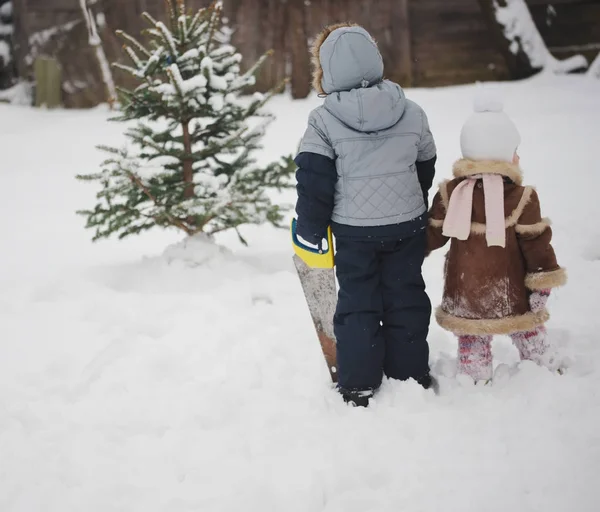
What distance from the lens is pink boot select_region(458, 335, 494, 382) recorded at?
9.25ft

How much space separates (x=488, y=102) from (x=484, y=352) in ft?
3.77

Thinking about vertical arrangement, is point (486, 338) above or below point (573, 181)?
above

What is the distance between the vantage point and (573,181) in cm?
613

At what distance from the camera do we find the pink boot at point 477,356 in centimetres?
282

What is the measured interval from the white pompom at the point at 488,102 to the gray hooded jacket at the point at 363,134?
0.28m

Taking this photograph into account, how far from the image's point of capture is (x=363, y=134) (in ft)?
8.71

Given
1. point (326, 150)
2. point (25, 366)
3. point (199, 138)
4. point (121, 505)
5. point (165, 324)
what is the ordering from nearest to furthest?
1. point (121, 505)
2. point (326, 150)
3. point (25, 366)
4. point (165, 324)
5. point (199, 138)

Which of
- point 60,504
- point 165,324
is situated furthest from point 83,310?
point 60,504

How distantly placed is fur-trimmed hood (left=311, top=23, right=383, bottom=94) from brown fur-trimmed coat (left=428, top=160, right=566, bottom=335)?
0.59 m

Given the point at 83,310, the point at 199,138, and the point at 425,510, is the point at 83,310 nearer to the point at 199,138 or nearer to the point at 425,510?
the point at 199,138

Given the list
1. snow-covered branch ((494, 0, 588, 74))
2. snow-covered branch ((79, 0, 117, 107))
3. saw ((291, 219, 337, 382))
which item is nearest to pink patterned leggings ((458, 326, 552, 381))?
saw ((291, 219, 337, 382))

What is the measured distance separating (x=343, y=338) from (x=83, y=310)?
2.10 meters

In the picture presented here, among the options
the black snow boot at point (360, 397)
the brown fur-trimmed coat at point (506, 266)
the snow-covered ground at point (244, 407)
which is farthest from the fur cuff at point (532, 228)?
the black snow boot at point (360, 397)

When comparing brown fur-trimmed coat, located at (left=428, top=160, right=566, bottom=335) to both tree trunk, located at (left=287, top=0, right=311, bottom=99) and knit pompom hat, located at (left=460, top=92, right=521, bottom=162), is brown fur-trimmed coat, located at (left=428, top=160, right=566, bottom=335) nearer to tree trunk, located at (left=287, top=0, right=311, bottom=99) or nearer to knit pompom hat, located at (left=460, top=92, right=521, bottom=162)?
knit pompom hat, located at (left=460, top=92, right=521, bottom=162)
